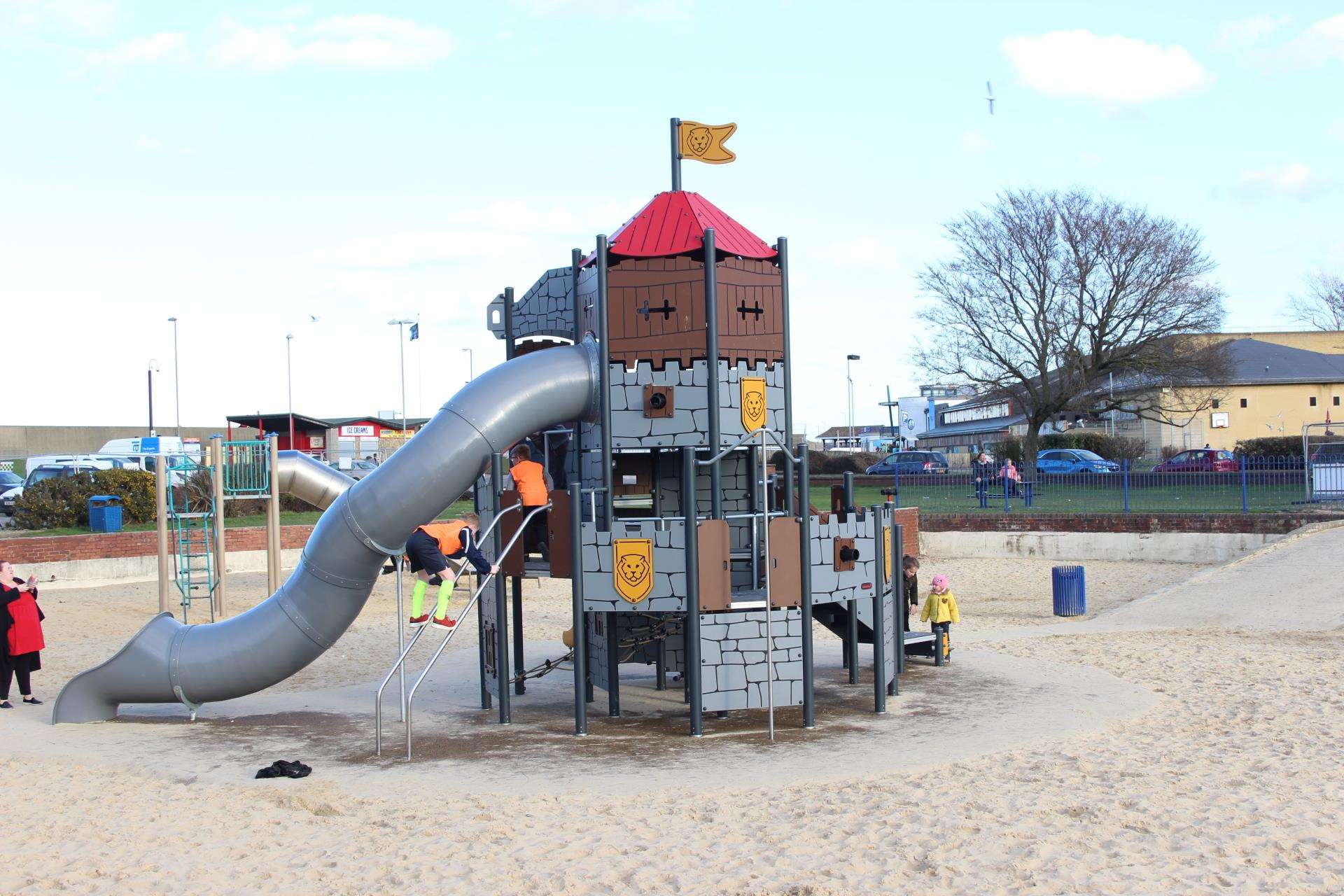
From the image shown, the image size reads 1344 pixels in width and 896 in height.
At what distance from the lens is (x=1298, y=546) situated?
79.3ft

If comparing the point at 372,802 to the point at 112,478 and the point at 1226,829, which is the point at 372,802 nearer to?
the point at 1226,829

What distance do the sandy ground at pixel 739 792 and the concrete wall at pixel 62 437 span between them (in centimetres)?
6305

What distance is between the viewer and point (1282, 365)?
58688 millimetres

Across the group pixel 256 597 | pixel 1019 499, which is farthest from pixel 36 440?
pixel 1019 499

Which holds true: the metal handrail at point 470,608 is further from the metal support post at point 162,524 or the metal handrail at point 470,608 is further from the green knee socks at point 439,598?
the metal support post at point 162,524

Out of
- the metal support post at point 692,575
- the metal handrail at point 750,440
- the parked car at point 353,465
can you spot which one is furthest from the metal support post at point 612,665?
the parked car at point 353,465

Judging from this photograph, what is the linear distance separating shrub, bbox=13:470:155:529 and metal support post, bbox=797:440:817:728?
2369 cm

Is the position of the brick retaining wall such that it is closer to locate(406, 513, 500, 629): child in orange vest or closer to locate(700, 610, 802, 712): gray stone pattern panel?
locate(406, 513, 500, 629): child in orange vest

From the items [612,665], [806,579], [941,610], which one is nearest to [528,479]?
[612,665]

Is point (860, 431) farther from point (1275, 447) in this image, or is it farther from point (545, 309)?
point (545, 309)

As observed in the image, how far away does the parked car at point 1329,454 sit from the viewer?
29.3 m

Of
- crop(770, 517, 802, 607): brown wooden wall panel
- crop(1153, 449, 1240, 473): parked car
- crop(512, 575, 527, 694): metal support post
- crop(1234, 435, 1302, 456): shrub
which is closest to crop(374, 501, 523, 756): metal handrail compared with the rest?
crop(512, 575, 527, 694): metal support post

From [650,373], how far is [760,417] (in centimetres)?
122

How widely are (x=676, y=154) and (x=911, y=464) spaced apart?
118ft
